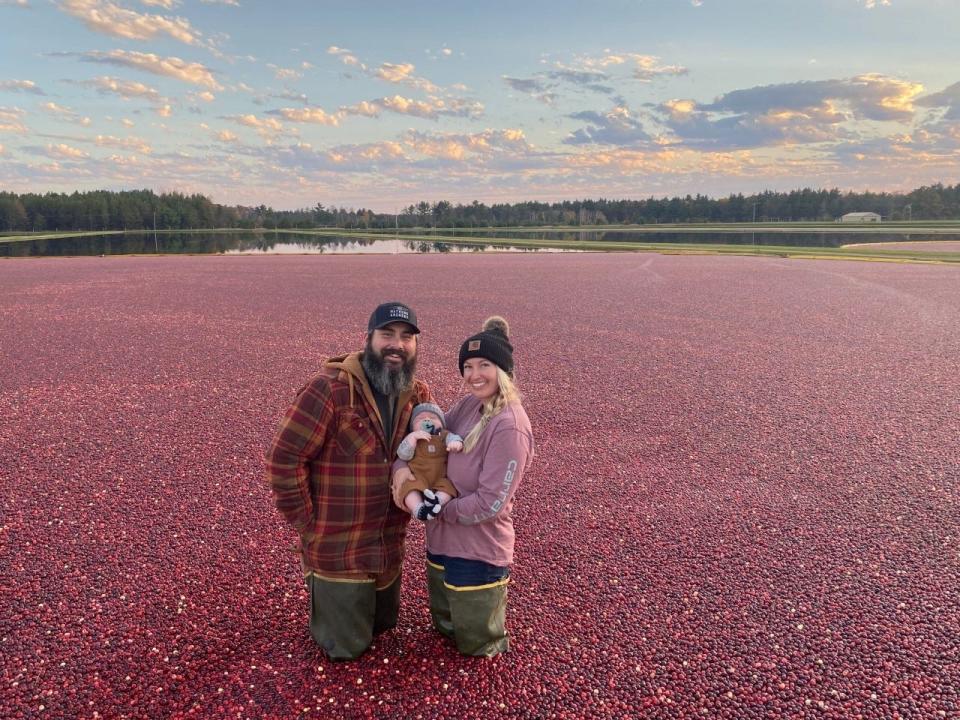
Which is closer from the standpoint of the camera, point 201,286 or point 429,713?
point 429,713

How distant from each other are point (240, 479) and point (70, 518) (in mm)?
1469

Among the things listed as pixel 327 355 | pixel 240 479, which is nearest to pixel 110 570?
pixel 240 479

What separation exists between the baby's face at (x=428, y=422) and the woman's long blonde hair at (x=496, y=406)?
17 centimetres

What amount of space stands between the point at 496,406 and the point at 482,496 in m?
0.49

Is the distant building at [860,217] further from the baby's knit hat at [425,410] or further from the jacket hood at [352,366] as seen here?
the jacket hood at [352,366]

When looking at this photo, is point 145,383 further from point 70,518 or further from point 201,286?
point 201,286

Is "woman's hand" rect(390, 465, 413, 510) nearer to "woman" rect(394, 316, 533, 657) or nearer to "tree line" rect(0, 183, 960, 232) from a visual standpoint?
Result: "woman" rect(394, 316, 533, 657)

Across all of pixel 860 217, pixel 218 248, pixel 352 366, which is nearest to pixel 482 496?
pixel 352 366

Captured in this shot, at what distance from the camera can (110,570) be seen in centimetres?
484

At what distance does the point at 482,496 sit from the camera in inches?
136

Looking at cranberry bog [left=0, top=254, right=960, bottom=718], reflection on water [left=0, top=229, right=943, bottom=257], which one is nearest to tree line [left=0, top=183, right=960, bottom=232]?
reflection on water [left=0, top=229, right=943, bottom=257]

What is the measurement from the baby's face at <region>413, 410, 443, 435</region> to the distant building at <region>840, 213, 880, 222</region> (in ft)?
537

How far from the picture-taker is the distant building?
142 m

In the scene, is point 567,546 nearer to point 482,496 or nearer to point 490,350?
point 482,496
